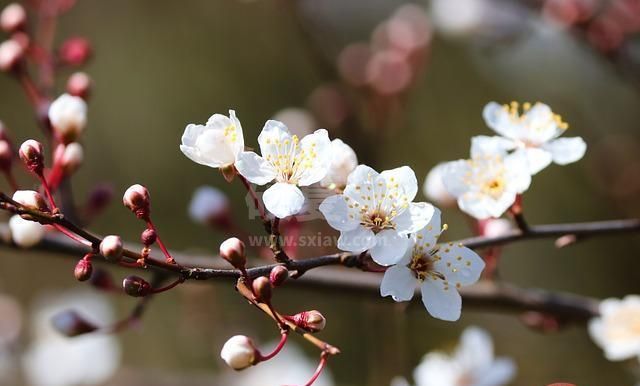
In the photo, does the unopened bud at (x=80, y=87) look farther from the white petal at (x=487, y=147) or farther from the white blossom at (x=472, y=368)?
the white blossom at (x=472, y=368)

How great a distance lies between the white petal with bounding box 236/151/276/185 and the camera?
1194 mm

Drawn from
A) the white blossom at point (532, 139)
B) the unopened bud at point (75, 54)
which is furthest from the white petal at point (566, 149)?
the unopened bud at point (75, 54)

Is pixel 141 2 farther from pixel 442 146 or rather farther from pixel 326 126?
pixel 326 126

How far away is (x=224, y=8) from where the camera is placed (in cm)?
516

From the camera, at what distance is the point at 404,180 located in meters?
1.23

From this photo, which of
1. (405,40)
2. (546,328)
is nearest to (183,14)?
(405,40)

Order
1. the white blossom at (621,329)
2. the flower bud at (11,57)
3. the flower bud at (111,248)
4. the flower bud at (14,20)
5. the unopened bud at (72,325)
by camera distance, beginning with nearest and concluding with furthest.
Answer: the flower bud at (111,248) < the unopened bud at (72,325) < the white blossom at (621,329) < the flower bud at (11,57) < the flower bud at (14,20)

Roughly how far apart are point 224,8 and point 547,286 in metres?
2.78

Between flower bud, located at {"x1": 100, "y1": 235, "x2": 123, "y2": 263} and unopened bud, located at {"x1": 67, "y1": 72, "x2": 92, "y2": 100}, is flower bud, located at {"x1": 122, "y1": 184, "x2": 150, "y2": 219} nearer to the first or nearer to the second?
flower bud, located at {"x1": 100, "y1": 235, "x2": 123, "y2": 263}

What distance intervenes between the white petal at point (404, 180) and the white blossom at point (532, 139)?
0.23 metres

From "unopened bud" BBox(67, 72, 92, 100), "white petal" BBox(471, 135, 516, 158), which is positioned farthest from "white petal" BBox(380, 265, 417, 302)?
"unopened bud" BBox(67, 72, 92, 100)

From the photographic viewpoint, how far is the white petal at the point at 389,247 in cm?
113

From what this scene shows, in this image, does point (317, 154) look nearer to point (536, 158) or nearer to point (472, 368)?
point (536, 158)

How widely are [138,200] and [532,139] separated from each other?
2.40 feet
